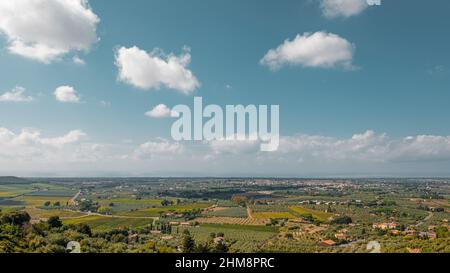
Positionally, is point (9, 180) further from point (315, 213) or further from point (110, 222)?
point (315, 213)

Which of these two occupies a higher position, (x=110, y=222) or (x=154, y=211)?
(x=110, y=222)

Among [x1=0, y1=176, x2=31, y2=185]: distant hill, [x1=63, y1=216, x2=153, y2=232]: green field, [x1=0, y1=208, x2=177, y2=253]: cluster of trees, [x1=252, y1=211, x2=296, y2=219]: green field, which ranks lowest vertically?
[x1=252, y1=211, x2=296, y2=219]: green field

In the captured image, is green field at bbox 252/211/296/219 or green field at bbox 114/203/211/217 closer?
green field at bbox 252/211/296/219

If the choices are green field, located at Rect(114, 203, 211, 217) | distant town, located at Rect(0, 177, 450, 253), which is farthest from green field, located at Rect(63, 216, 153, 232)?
green field, located at Rect(114, 203, 211, 217)

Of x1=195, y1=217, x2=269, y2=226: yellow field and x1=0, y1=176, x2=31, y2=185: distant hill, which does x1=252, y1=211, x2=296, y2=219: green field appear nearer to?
x1=195, y1=217, x2=269, y2=226: yellow field

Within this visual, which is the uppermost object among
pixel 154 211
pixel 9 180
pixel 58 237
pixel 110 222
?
pixel 58 237

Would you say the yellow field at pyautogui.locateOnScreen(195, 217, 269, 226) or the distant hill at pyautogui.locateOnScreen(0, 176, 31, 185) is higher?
the distant hill at pyautogui.locateOnScreen(0, 176, 31, 185)

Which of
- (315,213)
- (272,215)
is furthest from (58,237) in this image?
(315,213)

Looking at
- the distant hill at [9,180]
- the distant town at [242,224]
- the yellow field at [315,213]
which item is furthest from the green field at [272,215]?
the distant hill at [9,180]

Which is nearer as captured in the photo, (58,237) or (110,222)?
(58,237)
